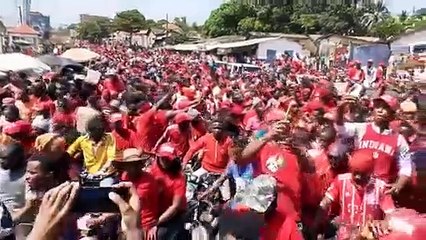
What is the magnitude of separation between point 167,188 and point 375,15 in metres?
94.9

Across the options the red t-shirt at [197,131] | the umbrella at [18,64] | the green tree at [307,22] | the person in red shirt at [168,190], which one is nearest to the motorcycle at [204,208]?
the red t-shirt at [197,131]

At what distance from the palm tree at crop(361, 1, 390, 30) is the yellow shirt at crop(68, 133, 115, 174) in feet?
284

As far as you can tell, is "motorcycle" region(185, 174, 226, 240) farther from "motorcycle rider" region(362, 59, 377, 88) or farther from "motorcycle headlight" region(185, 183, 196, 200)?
"motorcycle rider" region(362, 59, 377, 88)

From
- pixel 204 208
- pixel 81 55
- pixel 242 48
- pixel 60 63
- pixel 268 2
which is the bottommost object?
pixel 242 48

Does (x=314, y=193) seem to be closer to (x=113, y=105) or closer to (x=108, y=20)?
(x=113, y=105)

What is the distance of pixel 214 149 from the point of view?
9.77 metres

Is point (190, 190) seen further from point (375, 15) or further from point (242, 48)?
point (375, 15)

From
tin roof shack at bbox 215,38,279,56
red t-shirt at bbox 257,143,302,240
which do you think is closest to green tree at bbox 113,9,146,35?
tin roof shack at bbox 215,38,279,56

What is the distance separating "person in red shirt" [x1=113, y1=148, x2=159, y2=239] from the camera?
22.0ft

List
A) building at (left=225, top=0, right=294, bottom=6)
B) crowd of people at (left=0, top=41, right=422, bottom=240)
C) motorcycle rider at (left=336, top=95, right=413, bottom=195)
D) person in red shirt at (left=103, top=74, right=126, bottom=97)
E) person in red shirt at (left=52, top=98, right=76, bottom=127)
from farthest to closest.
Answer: building at (left=225, top=0, right=294, bottom=6), person in red shirt at (left=103, top=74, right=126, bottom=97), person in red shirt at (left=52, top=98, right=76, bottom=127), motorcycle rider at (left=336, top=95, right=413, bottom=195), crowd of people at (left=0, top=41, right=422, bottom=240)

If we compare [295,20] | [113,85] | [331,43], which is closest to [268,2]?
[295,20]

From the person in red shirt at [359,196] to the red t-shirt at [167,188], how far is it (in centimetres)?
137

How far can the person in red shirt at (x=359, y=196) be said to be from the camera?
6.07 metres

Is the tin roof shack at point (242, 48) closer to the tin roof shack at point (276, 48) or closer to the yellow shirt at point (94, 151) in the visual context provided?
the tin roof shack at point (276, 48)
